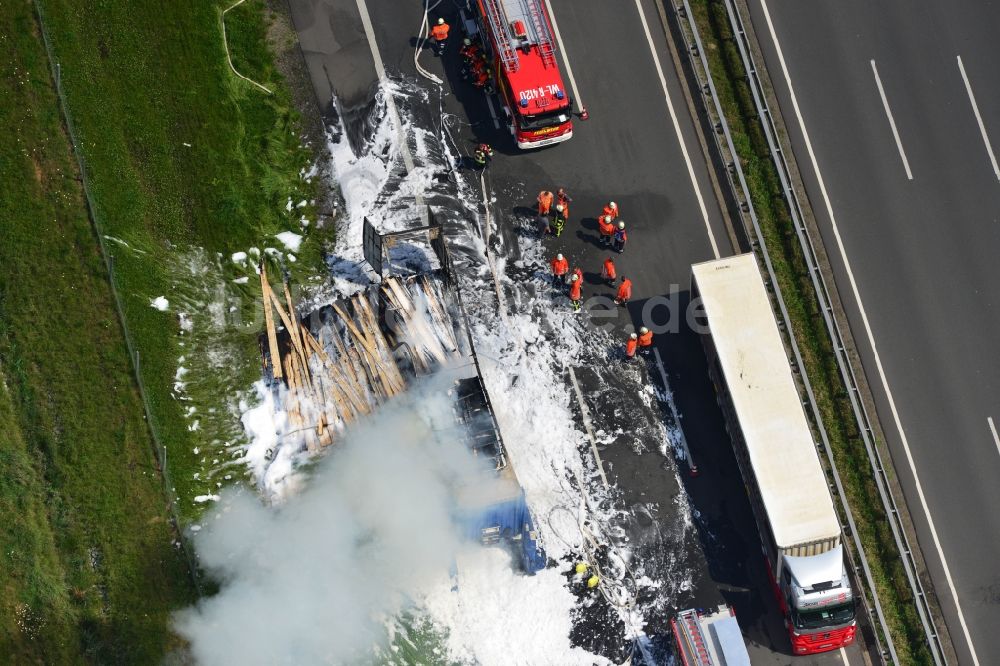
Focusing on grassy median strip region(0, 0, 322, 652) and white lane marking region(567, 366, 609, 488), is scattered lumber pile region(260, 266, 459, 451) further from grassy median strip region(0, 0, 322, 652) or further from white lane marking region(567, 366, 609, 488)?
white lane marking region(567, 366, 609, 488)

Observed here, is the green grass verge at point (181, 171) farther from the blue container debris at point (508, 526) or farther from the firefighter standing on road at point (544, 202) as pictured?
the blue container debris at point (508, 526)

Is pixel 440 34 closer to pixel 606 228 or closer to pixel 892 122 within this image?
pixel 606 228

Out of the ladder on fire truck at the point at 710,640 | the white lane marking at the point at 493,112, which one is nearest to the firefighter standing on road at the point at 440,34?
the white lane marking at the point at 493,112

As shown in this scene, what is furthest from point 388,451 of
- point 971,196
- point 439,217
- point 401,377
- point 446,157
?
point 971,196

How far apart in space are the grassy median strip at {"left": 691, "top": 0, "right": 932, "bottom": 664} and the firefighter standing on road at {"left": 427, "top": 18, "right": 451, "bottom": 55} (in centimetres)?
710

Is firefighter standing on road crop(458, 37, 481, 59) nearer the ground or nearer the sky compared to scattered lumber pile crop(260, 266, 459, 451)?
nearer the sky

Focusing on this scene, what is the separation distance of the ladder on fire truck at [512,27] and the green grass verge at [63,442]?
1166cm

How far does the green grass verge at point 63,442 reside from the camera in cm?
2216

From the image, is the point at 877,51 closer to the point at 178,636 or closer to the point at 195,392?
the point at 195,392

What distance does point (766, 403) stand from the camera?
21812mm

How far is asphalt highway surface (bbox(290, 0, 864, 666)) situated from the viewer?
78.5 feet

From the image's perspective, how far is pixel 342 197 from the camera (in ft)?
80.2

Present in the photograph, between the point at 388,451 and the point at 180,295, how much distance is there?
6961 mm

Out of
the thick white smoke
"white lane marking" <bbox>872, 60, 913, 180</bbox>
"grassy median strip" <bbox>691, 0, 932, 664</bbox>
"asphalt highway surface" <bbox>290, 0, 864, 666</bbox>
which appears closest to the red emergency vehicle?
"asphalt highway surface" <bbox>290, 0, 864, 666</bbox>
